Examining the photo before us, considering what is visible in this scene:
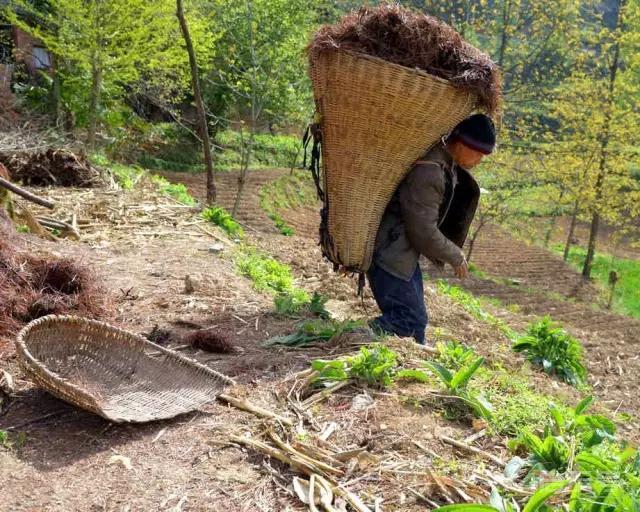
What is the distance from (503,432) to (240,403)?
1.29 metres

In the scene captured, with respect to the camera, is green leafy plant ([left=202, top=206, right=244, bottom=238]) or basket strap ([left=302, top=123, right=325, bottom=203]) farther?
green leafy plant ([left=202, top=206, right=244, bottom=238])

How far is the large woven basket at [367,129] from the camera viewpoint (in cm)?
411

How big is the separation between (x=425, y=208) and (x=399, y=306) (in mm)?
726

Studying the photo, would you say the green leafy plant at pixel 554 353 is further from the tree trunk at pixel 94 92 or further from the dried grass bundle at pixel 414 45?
the tree trunk at pixel 94 92

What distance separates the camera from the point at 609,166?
1542 cm

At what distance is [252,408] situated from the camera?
3357 mm

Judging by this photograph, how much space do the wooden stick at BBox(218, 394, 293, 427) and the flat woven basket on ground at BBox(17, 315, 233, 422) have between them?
0.30ft

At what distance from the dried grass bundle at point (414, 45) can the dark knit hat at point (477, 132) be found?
0.12 metres

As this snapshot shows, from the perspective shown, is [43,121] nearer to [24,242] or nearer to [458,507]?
[24,242]

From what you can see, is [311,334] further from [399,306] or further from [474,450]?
[474,450]

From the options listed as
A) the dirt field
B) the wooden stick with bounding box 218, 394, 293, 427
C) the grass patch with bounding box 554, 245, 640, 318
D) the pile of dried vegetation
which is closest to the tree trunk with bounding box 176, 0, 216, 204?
the pile of dried vegetation

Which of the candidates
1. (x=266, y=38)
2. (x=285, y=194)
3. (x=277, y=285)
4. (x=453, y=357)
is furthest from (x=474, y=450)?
(x=285, y=194)

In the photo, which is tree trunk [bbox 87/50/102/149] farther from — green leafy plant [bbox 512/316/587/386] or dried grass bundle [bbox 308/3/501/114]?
dried grass bundle [bbox 308/3/501/114]

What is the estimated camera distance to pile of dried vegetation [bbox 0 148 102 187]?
9.09m
